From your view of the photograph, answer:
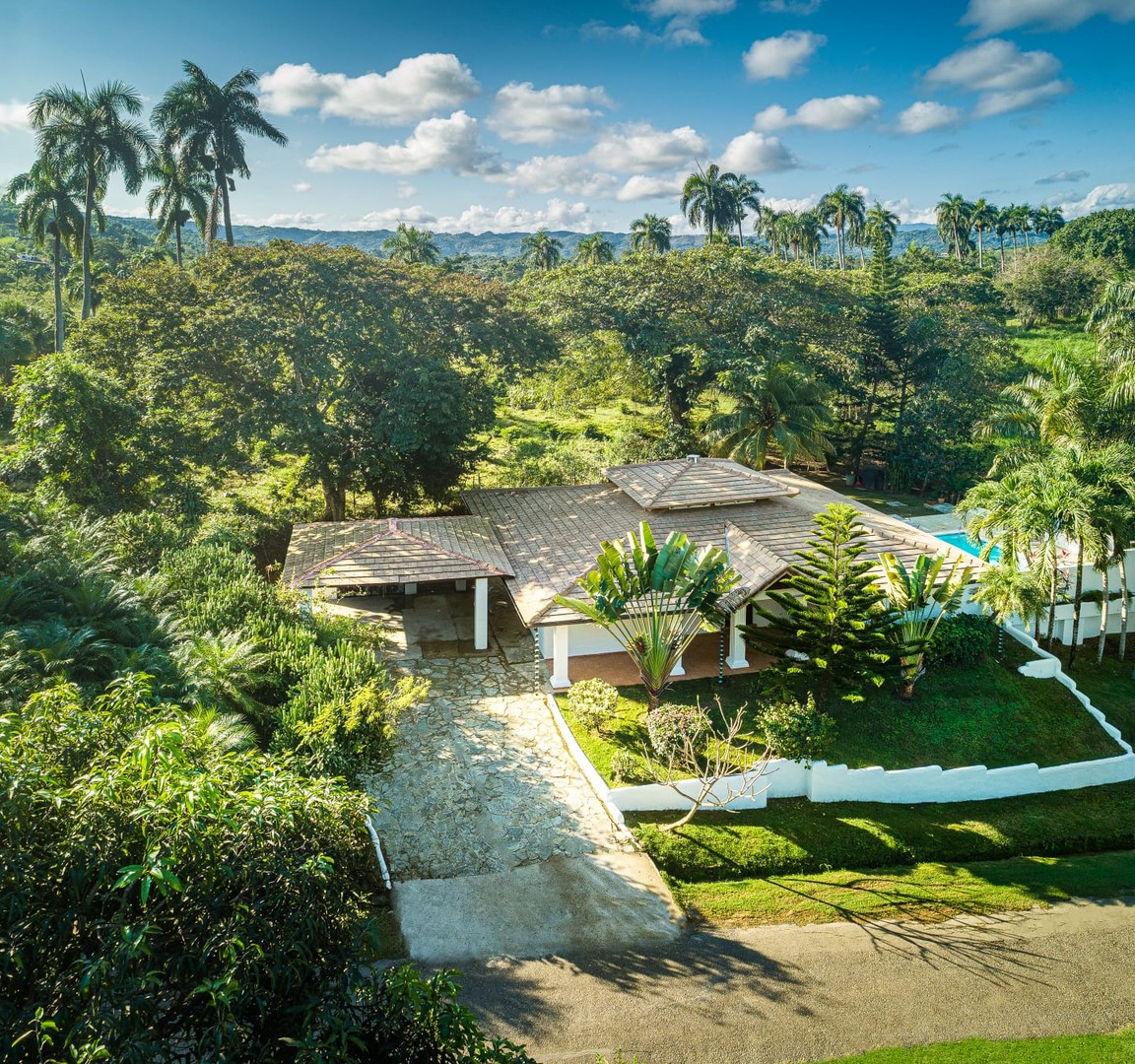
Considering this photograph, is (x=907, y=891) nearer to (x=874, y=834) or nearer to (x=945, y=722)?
(x=874, y=834)

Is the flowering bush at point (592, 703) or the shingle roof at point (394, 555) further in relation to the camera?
the shingle roof at point (394, 555)

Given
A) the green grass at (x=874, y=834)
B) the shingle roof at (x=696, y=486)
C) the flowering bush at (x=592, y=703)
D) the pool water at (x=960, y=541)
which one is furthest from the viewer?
the pool water at (x=960, y=541)

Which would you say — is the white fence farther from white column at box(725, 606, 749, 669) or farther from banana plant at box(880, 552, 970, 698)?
white column at box(725, 606, 749, 669)

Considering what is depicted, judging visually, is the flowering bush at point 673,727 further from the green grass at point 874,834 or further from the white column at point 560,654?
the white column at point 560,654

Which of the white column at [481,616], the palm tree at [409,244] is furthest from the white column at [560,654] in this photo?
the palm tree at [409,244]

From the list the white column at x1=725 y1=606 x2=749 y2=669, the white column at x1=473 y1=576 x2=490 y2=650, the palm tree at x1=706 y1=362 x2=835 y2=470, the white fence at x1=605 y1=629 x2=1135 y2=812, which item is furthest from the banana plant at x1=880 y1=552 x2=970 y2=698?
the palm tree at x1=706 y1=362 x2=835 y2=470

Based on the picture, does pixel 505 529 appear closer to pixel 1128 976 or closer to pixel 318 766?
pixel 318 766

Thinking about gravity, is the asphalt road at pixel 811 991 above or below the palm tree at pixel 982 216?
below

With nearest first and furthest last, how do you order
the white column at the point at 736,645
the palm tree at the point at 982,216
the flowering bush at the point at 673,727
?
1. the flowering bush at the point at 673,727
2. the white column at the point at 736,645
3. the palm tree at the point at 982,216
